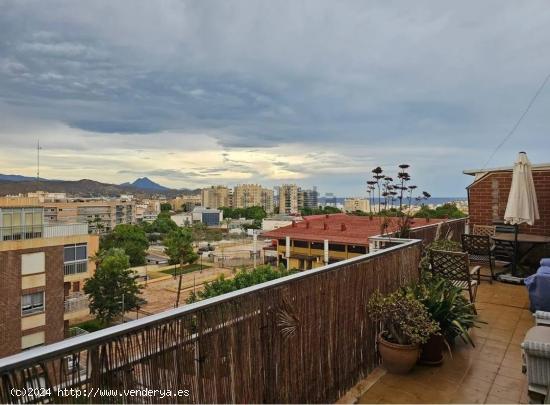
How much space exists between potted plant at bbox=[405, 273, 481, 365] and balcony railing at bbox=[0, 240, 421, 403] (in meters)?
0.37

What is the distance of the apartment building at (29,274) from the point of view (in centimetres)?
1691

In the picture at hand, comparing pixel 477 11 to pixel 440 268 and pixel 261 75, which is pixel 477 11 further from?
pixel 261 75

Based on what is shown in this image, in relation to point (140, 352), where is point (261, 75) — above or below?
above

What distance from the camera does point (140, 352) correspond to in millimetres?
1493

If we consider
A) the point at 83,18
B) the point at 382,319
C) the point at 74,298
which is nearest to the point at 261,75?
the point at 83,18

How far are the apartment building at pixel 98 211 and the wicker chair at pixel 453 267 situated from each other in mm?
78604

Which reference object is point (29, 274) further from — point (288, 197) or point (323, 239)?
point (288, 197)

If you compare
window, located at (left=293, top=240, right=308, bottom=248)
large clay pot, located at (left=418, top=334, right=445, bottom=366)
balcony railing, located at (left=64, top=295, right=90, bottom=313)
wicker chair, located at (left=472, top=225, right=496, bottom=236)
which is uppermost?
wicker chair, located at (left=472, top=225, right=496, bottom=236)

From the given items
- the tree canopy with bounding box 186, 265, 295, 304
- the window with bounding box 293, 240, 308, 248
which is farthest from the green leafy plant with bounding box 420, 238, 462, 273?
the window with bounding box 293, 240, 308, 248

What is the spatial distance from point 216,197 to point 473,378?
145361 mm

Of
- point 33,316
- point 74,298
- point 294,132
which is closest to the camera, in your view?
point 33,316

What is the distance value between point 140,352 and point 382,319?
222 centimetres

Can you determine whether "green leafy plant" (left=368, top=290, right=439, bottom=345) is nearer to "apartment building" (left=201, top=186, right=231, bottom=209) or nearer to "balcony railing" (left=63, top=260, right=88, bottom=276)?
"balcony railing" (left=63, top=260, right=88, bottom=276)

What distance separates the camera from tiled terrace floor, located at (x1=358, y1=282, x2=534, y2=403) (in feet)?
8.71
